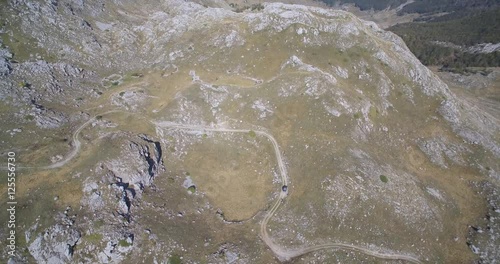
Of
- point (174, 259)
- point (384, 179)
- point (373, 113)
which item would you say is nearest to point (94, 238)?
point (174, 259)

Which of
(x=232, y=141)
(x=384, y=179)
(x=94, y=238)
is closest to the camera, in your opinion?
(x=94, y=238)

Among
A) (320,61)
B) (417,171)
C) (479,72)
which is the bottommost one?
(479,72)

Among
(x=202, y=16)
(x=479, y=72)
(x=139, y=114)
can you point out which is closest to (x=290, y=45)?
(x=202, y=16)

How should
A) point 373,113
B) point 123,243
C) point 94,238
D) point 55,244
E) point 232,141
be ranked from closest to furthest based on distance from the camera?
1. point 55,244
2. point 94,238
3. point 123,243
4. point 232,141
5. point 373,113

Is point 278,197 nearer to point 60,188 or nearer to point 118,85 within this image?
point 60,188

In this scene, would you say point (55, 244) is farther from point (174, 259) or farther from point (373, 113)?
point (373, 113)

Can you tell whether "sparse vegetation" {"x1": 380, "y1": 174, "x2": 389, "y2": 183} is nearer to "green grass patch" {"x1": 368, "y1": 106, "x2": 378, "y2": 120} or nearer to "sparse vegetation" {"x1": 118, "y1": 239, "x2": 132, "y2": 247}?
"green grass patch" {"x1": 368, "y1": 106, "x2": 378, "y2": 120}

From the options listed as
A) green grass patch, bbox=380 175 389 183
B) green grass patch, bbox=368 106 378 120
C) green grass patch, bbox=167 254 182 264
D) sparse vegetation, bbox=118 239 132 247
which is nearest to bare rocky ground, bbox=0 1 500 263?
green grass patch, bbox=167 254 182 264

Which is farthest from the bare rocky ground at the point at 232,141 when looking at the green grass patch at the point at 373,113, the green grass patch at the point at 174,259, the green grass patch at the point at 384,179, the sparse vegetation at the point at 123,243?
the green grass patch at the point at 373,113
